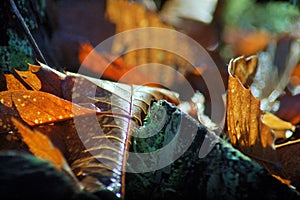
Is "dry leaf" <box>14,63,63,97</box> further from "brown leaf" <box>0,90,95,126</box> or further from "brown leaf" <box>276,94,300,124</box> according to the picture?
"brown leaf" <box>276,94,300,124</box>

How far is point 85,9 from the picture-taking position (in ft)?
7.72

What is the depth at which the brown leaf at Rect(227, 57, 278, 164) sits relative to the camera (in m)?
1.04

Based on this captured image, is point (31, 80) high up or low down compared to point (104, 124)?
up

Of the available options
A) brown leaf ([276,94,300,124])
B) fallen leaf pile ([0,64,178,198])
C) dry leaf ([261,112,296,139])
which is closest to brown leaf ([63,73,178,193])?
fallen leaf pile ([0,64,178,198])

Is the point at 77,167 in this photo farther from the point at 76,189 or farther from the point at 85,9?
the point at 85,9

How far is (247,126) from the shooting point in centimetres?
108

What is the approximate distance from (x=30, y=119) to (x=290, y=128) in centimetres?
100

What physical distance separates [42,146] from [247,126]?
23.0 inches

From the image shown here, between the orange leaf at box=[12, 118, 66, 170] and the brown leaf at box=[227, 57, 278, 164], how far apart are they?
0.54m

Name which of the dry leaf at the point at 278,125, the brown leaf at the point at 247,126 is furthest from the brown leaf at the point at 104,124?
the dry leaf at the point at 278,125

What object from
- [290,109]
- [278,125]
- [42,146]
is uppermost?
[290,109]

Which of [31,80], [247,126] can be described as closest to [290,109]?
[247,126]

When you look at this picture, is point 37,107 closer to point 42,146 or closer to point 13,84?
point 13,84

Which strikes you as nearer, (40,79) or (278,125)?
(40,79)
